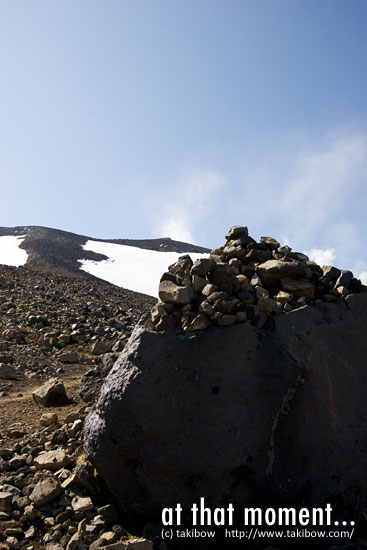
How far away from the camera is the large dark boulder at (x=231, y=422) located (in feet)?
13.2

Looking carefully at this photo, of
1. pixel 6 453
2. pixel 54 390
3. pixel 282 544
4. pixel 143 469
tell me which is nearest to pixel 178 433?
pixel 143 469

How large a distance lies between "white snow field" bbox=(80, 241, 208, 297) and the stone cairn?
79.7 ft

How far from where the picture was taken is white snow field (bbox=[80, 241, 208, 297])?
3376 centimetres

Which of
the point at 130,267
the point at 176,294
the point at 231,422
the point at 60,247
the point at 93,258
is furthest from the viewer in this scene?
the point at 60,247

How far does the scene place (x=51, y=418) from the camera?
6.57 m

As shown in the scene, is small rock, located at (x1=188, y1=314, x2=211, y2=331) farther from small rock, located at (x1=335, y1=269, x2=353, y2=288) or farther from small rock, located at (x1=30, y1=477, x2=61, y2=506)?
small rock, located at (x1=30, y1=477, x2=61, y2=506)

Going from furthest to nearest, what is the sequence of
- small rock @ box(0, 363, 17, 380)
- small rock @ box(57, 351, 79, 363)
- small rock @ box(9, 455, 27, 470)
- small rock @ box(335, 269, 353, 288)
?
small rock @ box(57, 351, 79, 363), small rock @ box(0, 363, 17, 380), small rock @ box(9, 455, 27, 470), small rock @ box(335, 269, 353, 288)

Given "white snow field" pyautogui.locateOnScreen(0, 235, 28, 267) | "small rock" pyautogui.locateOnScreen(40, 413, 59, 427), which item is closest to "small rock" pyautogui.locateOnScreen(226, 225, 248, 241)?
"small rock" pyautogui.locateOnScreen(40, 413, 59, 427)

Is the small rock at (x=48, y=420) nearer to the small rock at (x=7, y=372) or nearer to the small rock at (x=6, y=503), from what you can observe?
the small rock at (x=6, y=503)

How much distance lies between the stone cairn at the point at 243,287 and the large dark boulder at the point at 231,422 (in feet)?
0.58

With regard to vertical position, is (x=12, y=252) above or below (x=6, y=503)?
above

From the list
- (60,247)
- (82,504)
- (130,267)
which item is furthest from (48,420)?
(60,247)

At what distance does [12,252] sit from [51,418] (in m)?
41.6

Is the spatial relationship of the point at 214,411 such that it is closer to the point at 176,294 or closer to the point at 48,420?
the point at 176,294
